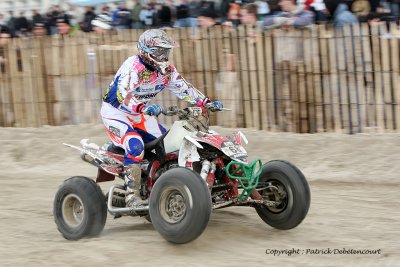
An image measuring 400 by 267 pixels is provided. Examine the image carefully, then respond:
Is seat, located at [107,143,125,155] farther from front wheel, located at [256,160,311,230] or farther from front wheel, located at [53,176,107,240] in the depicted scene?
front wheel, located at [256,160,311,230]

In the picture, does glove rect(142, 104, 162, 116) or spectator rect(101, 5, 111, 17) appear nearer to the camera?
glove rect(142, 104, 162, 116)

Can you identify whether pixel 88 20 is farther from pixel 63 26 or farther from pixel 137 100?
pixel 137 100

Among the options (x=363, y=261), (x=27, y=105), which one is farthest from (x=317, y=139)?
(x=27, y=105)

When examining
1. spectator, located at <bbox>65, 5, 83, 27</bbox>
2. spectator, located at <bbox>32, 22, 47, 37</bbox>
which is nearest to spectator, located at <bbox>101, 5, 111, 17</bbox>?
spectator, located at <bbox>65, 5, 83, 27</bbox>

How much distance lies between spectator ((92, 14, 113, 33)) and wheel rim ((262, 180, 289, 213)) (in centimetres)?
884

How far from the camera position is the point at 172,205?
6.96 meters

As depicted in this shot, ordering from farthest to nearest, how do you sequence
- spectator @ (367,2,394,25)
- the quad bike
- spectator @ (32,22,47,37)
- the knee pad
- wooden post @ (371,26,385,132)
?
spectator @ (32,22,47,37) → spectator @ (367,2,394,25) → wooden post @ (371,26,385,132) → the knee pad → the quad bike

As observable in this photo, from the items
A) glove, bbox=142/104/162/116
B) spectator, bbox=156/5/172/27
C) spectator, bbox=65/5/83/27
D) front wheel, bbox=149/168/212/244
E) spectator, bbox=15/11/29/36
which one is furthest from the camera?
spectator, bbox=15/11/29/36

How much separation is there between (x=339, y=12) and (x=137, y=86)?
227 inches

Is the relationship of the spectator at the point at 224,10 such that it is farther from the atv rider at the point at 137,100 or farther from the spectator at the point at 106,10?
the atv rider at the point at 137,100

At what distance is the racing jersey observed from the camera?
755 centimetres

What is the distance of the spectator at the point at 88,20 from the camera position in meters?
16.2

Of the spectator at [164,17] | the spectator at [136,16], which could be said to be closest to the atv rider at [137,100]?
the spectator at [164,17]

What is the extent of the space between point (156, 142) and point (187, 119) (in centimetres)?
42
